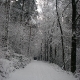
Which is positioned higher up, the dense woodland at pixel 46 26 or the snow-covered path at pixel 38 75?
the dense woodland at pixel 46 26

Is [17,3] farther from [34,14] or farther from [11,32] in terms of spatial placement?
[11,32]

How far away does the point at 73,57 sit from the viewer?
902 centimetres

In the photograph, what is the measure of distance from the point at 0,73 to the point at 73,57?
19.8 feet

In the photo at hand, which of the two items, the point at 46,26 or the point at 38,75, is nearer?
the point at 38,75

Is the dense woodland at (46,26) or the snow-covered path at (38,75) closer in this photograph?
the snow-covered path at (38,75)

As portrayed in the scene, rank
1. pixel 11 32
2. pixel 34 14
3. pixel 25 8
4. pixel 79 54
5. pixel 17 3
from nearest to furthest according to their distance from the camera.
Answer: pixel 79 54, pixel 11 32, pixel 17 3, pixel 25 8, pixel 34 14

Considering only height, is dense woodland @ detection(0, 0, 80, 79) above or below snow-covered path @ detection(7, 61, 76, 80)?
above

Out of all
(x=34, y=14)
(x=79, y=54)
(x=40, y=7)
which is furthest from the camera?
(x=40, y=7)

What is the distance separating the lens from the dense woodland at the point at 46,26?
10.9m

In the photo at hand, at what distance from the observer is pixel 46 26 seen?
26.6 meters

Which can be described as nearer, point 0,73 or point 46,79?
point 0,73

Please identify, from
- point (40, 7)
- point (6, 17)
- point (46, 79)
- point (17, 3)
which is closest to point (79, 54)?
point (46, 79)

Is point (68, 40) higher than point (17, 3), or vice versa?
point (17, 3)

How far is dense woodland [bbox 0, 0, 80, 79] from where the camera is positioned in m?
10.9
